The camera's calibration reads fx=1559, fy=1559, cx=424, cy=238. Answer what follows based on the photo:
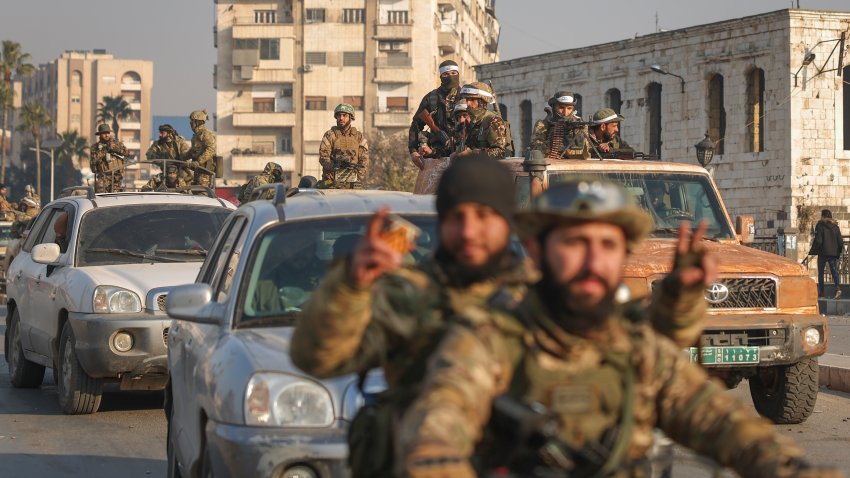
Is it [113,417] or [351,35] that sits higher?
[351,35]

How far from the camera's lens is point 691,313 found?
13.3ft

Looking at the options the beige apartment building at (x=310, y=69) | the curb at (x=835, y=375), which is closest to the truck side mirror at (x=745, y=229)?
the curb at (x=835, y=375)

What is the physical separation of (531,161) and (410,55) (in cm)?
9350

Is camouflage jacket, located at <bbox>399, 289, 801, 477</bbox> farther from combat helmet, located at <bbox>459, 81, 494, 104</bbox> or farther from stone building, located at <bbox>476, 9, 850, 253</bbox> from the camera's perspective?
stone building, located at <bbox>476, 9, 850, 253</bbox>

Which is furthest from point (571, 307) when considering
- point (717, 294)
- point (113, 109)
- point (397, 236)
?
point (113, 109)

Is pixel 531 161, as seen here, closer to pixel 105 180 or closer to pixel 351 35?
pixel 105 180

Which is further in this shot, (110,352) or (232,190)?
(232,190)

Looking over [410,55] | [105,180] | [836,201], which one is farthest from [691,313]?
[410,55]

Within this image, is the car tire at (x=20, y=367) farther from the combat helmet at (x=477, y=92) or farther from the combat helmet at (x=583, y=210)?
the combat helmet at (x=583, y=210)

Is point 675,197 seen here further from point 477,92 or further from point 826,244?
point 826,244

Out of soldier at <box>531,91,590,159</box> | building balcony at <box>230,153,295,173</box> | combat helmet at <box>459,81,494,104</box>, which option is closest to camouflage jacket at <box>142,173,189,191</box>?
combat helmet at <box>459,81,494,104</box>

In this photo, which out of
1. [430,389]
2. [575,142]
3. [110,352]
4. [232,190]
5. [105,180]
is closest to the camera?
[430,389]

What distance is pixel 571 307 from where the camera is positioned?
3.34m

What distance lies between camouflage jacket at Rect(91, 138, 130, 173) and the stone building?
34.7 m
